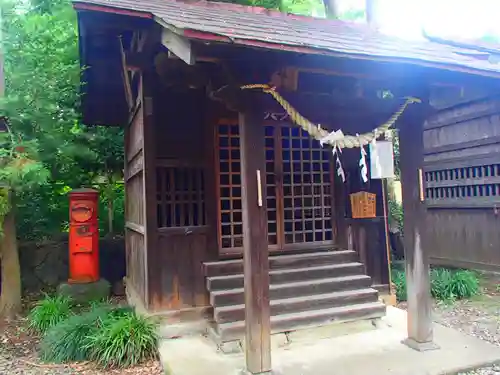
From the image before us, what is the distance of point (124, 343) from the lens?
4.80 m

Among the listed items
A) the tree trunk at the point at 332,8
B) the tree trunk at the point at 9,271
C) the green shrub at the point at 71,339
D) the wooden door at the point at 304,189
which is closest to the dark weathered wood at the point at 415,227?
the wooden door at the point at 304,189

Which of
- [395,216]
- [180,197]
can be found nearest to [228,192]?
[180,197]

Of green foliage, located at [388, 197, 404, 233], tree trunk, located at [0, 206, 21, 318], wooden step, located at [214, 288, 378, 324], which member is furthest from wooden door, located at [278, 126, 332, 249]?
tree trunk, located at [0, 206, 21, 318]

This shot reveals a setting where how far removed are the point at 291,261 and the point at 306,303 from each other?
649 millimetres

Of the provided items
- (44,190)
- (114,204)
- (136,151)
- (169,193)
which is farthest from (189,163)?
(114,204)

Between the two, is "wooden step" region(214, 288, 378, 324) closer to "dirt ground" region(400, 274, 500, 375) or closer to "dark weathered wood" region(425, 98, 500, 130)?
"dirt ground" region(400, 274, 500, 375)

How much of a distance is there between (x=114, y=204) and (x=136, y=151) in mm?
4888

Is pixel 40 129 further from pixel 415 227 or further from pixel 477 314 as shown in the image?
pixel 477 314

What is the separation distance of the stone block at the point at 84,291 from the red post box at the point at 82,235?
13 cm

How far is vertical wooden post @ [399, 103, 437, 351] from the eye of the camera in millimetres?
4773

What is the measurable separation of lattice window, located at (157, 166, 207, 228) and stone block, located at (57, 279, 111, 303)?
2.87m

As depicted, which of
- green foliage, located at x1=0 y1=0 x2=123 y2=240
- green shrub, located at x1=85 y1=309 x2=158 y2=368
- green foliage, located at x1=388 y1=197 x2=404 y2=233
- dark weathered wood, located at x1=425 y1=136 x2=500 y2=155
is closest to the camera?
green shrub, located at x1=85 y1=309 x2=158 y2=368

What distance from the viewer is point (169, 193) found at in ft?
18.3

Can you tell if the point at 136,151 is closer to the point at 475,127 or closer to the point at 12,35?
the point at 12,35
